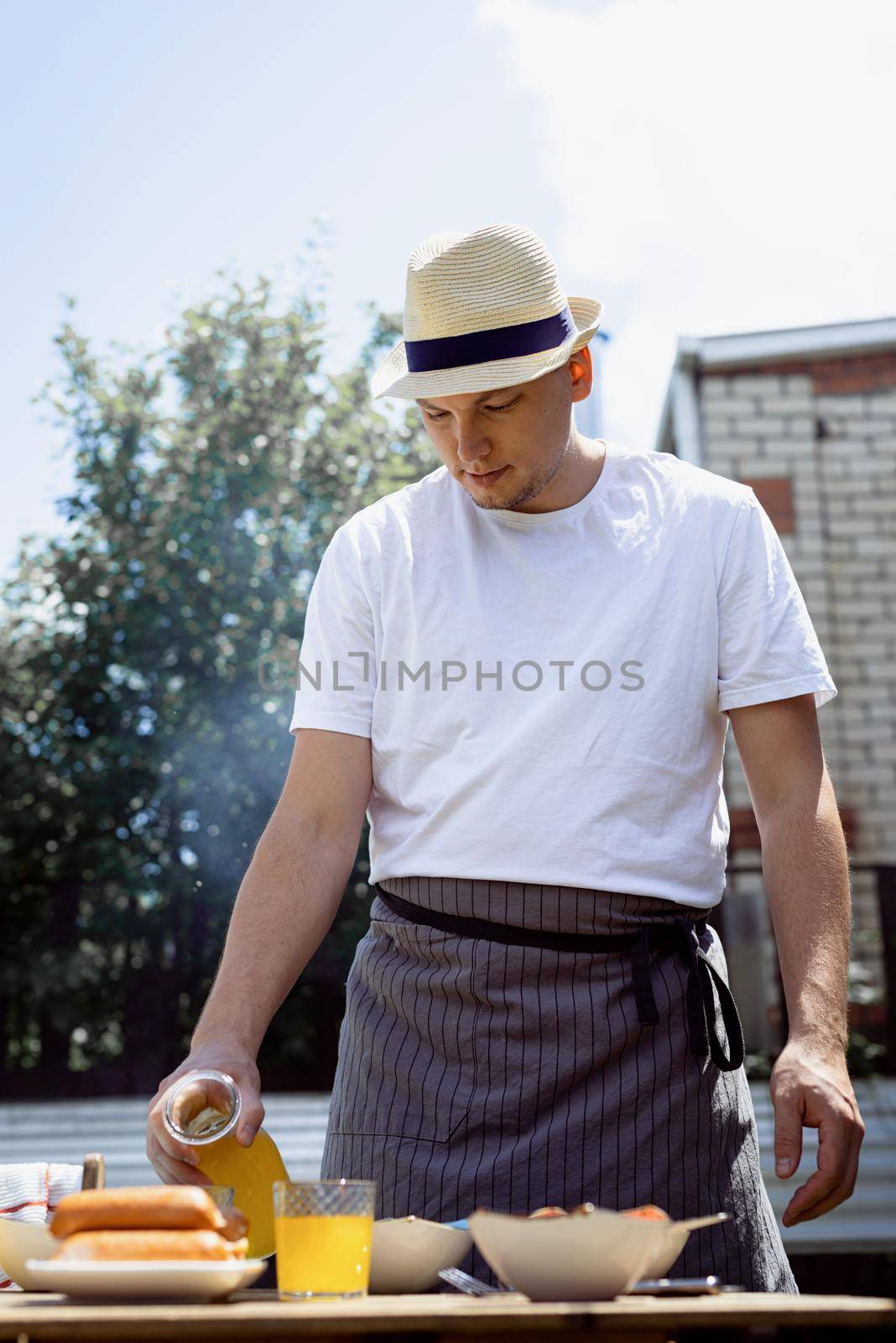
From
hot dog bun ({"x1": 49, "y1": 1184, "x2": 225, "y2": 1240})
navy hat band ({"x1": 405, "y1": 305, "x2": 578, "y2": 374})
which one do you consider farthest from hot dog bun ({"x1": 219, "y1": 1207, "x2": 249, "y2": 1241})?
navy hat band ({"x1": 405, "y1": 305, "x2": 578, "y2": 374})

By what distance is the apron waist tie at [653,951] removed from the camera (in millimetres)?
1682

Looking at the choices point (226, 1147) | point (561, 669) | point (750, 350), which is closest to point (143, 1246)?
point (226, 1147)

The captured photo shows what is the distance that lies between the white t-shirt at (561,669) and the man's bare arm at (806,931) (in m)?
0.06

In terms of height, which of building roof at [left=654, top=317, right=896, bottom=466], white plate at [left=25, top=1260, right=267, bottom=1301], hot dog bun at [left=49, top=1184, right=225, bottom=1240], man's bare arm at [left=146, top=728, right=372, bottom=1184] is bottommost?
white plate at [left=25, top=1260, right=267, bottom=1301]

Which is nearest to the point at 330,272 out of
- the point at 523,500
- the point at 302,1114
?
the point at 302,1114

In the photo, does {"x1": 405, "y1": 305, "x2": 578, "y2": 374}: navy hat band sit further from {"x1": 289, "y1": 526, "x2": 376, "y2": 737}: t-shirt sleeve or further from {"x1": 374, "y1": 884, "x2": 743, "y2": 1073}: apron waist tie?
{"x1": 374, "y1": 884, "x2": 743, "y2": 1073}: apron waist tie

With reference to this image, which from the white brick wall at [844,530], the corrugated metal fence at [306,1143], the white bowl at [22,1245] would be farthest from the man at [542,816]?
the white brick wall at [844,530]

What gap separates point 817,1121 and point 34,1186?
1451 mm

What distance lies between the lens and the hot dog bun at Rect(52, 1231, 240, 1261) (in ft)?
3.47

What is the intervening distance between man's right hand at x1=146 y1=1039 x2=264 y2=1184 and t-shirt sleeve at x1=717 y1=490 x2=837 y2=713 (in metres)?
0.81

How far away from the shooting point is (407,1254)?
1184 mm

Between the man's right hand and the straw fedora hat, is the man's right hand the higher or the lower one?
the lower one

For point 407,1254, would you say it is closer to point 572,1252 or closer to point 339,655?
point 572,1252

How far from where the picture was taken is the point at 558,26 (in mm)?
6410
